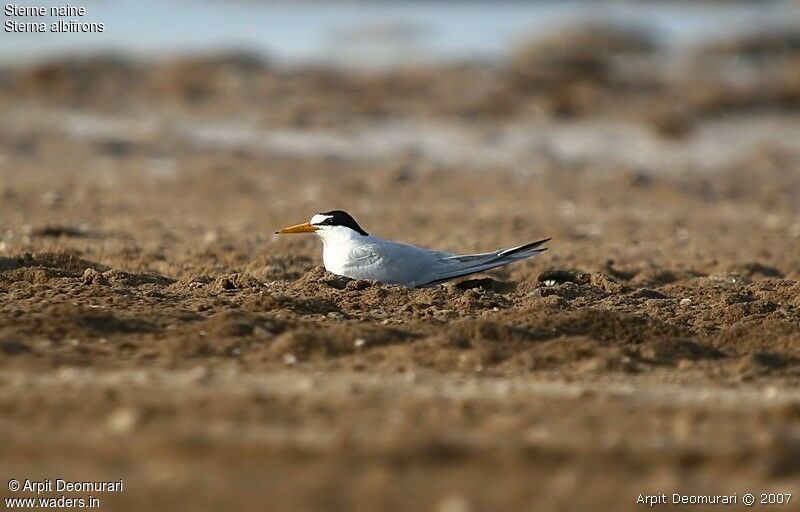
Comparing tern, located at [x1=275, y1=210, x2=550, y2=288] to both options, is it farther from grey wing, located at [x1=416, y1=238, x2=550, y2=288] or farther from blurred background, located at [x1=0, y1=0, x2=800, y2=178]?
blurred background, located at [x1=0, y1=0, x2=800, y2=178]

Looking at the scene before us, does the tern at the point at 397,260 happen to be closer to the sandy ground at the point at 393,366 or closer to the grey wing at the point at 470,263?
the grey wing at the point at 470,263

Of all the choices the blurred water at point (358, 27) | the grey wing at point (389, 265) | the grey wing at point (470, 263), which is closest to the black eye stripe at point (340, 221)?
the grey wing at point (389, 265)

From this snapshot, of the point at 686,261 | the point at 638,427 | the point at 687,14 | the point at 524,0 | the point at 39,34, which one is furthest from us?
the point at 524,0

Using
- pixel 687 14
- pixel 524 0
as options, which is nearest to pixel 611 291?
pixel 687 14

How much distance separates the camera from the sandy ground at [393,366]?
527 cm

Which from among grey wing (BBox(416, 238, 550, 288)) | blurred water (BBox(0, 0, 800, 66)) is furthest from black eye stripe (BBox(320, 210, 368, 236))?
blurred water (BBox(0, 0, 800, 66))

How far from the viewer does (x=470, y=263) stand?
8.71 meters

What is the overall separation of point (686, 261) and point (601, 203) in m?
4.40

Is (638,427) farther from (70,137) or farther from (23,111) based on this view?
(23,111)

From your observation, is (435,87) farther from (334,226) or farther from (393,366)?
(393,366)

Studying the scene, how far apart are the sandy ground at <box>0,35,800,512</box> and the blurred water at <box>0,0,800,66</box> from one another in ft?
46.8

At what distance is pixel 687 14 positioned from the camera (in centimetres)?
3978

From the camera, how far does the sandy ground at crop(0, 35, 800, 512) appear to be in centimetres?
527

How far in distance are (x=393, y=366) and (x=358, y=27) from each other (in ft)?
93.8
